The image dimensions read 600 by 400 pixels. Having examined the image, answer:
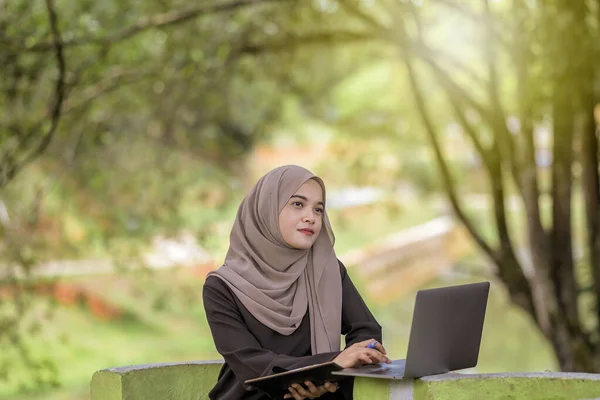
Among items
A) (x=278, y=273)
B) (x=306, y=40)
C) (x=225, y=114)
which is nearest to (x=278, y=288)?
(x=278, y=273)

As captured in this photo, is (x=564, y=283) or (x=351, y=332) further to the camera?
(x=564, y=283)

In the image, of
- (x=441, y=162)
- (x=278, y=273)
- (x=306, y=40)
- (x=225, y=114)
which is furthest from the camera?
(x=225, y=114)

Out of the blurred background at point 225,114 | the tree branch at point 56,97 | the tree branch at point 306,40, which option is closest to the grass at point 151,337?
the blurred background at point 225,114

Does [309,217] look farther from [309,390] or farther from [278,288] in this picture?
[309,390]

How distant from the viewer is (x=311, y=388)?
2252mm

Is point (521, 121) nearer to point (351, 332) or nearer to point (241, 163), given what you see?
point (351, 332)

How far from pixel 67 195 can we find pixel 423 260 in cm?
1372

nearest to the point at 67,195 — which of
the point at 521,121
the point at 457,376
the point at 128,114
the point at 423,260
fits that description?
the point at 128,114

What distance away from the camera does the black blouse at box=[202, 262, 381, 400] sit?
2295 mm

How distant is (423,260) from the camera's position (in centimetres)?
2206

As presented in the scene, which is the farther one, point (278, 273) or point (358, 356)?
point (278, 273)

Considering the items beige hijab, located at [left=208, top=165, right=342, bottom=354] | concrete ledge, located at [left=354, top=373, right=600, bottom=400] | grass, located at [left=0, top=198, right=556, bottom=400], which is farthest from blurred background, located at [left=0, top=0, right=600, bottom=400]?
grass, located at [left=0, top=198, right=556, bottom=400]

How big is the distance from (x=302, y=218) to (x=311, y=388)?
40 centimetres

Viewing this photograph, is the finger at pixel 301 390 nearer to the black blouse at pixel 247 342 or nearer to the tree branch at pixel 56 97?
the black blouse at pixel 247 342
